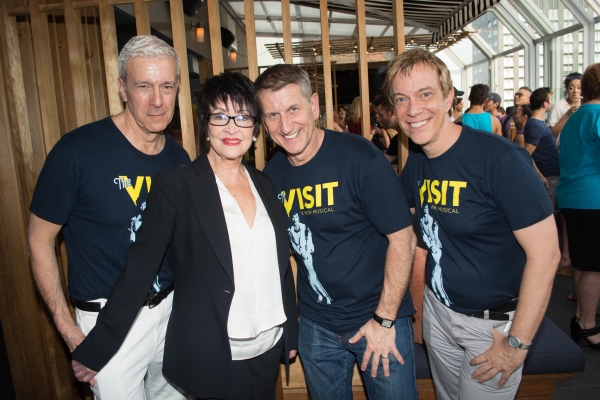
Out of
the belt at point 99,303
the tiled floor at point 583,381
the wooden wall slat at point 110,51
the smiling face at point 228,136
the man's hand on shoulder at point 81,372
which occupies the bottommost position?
the tiled floor at point 583,381

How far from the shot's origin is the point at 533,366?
94.3 inches

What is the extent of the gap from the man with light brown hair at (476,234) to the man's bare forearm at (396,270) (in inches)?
6.8

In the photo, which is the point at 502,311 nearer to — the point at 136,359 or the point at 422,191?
the point at 422,191

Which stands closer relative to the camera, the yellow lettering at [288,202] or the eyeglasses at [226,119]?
the eyeglasses at [226,119]

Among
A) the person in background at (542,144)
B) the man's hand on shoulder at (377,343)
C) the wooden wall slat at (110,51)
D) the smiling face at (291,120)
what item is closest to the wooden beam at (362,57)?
the smiling face at (291,120)

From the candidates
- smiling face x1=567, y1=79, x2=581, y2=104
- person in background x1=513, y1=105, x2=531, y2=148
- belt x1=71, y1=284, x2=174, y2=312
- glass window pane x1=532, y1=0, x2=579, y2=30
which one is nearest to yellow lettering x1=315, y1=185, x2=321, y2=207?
belt x1=71, y1=284, x2=174, y2=312

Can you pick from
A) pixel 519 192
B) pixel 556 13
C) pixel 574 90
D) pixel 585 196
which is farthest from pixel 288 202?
pixel 556 13

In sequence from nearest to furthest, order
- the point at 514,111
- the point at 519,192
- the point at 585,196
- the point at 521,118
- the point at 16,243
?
the point at 519,192, the point at 16,243, the point at 585,196, the point at 521,118, the point at 514,111

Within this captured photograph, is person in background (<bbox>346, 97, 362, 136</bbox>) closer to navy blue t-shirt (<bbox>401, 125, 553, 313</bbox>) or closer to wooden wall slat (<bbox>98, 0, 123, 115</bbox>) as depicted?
wooden wall slat (<bbox>98, 0, 123, 115</bbox>)

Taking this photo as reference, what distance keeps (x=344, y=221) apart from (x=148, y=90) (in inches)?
38.1

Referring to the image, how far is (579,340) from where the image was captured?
3.37 meters

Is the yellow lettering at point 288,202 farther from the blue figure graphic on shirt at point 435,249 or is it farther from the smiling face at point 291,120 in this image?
the blue figure graphic on shirt at point 435,249

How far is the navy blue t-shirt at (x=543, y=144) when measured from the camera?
476cm

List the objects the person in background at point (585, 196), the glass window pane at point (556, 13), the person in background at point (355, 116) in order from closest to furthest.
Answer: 1. the person in background at point (585, 196)
2. the person in background at point (355, 116)
3. the glass window pane at point (556, 13)
